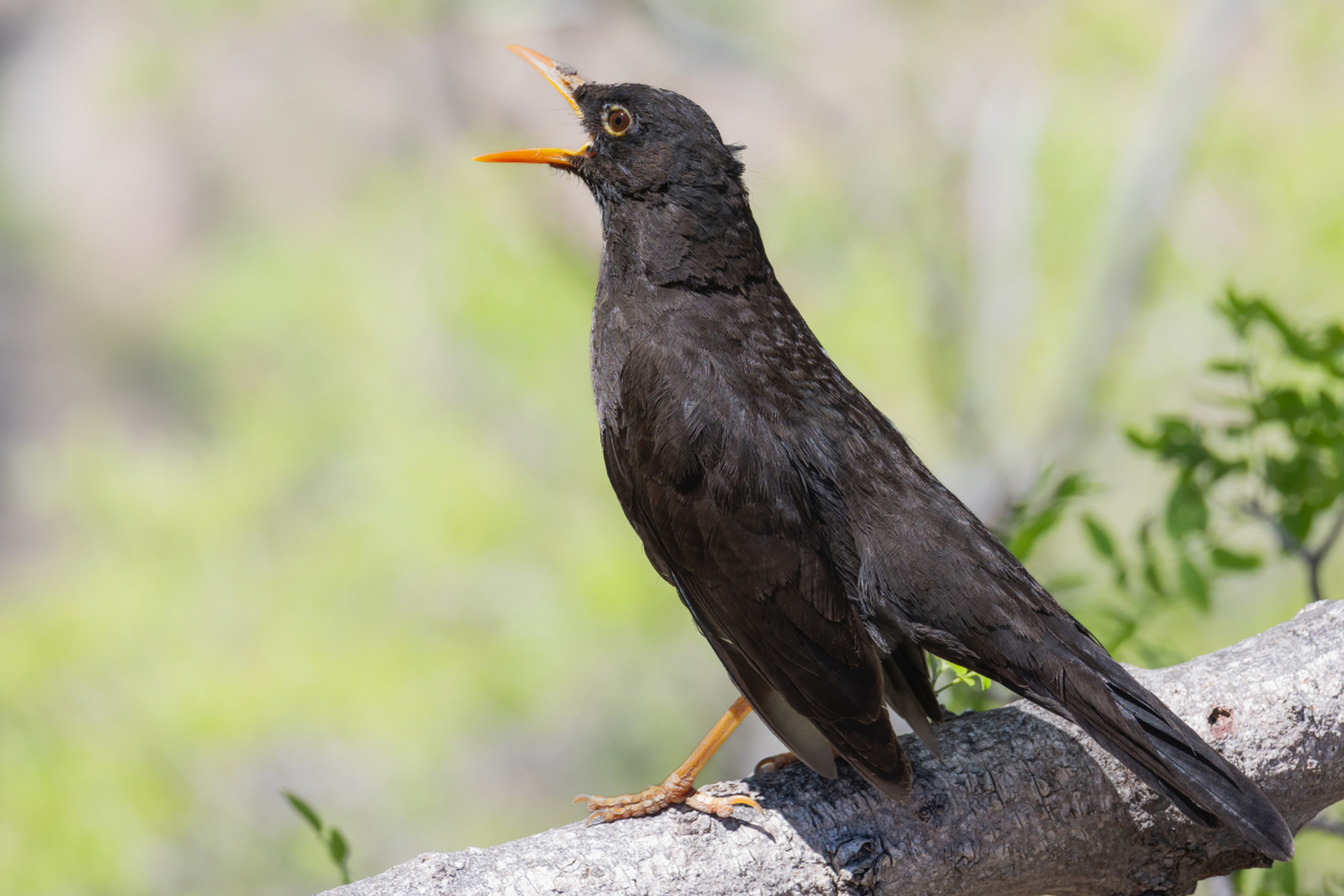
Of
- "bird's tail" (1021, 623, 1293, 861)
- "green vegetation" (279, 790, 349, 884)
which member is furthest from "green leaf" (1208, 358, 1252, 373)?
"green vegetation" (279, 790, 349, 884)

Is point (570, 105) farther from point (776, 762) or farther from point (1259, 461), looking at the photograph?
point (1259, 461)

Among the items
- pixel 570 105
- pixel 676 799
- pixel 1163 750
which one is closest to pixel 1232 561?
pixel 1163 750

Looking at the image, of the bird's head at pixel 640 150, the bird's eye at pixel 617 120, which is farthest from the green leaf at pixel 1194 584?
the bird's eye at pixel 617 120

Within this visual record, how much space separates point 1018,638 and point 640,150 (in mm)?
1653

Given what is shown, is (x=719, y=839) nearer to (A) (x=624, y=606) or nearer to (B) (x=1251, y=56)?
(A) (x=624, y=606)

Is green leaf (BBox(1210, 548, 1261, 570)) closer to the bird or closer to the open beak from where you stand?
the bird

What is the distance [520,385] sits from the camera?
32.5 ft

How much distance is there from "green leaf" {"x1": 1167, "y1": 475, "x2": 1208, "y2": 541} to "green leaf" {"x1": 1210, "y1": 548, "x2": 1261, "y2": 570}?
0.51 feet

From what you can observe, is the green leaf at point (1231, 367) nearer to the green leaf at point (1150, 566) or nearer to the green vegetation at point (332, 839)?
the green leaf at point (1150, 566)

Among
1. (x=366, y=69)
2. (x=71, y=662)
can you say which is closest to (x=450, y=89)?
(x=366, y=69)

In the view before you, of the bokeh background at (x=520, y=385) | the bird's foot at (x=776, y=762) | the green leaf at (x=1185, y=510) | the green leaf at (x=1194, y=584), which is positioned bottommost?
the bird's foot at (x=776, y=762)

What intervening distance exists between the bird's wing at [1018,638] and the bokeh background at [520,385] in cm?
610

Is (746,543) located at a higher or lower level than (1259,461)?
lower

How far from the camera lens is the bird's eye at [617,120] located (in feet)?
10.4
